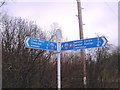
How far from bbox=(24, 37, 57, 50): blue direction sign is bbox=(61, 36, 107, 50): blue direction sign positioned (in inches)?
13.1

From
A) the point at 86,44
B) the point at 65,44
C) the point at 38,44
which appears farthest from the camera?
the point at 65,44

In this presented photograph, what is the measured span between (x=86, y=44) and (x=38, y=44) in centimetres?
137

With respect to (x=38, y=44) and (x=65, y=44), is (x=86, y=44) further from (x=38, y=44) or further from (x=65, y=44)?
(x=38, y=44)

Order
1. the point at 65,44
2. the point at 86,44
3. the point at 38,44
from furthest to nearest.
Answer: the point at 65,44, the point at 86,44, the point at 38,44

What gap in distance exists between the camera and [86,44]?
802 cm

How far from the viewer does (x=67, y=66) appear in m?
18.1

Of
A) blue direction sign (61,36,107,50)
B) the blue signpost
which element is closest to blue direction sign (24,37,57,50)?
the blue signpost

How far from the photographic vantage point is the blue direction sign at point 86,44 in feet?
25.5

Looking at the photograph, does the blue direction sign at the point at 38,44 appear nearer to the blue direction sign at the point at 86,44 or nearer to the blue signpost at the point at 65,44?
the blue signpost at the point at 65,44

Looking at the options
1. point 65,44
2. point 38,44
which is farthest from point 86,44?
point 38,44

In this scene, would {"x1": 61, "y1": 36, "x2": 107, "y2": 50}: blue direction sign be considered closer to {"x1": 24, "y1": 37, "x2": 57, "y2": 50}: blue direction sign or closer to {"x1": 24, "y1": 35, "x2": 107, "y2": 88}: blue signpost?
{"x1": 24, "y1": 35, "x2": 107, "y2": 88}: blue signpost

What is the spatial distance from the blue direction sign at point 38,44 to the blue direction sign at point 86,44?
0.33m

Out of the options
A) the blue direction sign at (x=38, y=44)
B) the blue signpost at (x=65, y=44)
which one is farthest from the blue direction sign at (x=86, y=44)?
the blue direction sign at (x=38, y=44)

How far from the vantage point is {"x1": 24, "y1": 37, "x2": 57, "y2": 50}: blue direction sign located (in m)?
7.59
